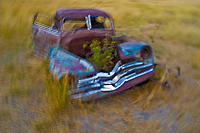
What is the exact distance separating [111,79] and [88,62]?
21.4 inches

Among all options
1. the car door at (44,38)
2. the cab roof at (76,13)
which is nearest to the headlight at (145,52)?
the cab roof at (76,13)

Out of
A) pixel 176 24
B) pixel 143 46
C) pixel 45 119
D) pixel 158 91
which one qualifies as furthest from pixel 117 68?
pixel 176 24

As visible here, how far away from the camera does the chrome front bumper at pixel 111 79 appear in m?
2.77

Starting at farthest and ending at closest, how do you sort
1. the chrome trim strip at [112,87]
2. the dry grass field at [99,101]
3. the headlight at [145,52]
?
the headlight at [145,52], the chrome trim strip at [112,87], the dry grass field at [99,101]

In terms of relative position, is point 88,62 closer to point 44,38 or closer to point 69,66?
point 69,66

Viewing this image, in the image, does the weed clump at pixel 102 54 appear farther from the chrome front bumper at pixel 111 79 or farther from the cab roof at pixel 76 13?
the cab roof at pixel 76 13

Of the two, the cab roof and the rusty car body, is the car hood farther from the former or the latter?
the cab roof

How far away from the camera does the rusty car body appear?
2.77m

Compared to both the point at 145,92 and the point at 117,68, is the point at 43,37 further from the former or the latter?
the point at 145,92

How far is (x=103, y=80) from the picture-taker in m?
2.97

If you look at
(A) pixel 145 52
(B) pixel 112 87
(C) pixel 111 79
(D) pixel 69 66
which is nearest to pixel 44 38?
(D) pixel 69 66

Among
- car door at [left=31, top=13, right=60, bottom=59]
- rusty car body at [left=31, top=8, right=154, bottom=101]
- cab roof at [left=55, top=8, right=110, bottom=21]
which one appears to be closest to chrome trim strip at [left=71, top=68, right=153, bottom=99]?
rusty car body at [left=31, top=8, right=154, bottom=101]

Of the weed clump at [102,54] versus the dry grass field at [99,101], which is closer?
the dry grass field at [99,101]

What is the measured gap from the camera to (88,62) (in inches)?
112
